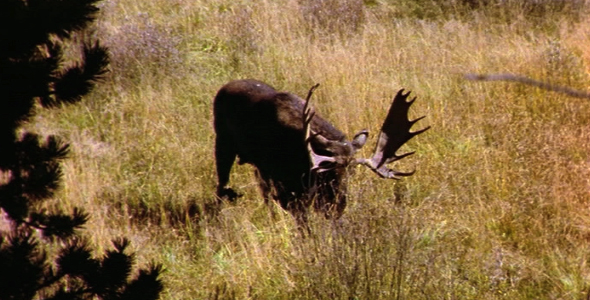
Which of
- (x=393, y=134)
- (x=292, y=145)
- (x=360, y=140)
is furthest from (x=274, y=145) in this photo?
(x=393, y=134)

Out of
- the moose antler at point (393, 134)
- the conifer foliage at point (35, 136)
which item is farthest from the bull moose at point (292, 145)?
the conifer foliage at point (35, 136)

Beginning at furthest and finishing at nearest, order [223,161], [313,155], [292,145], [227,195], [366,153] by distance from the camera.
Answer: [366,153] < [223,161] < [227,195] < [292,145] < [313,155]

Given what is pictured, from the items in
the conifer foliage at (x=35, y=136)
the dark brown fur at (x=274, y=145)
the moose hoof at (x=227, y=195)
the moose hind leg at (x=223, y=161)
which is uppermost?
the conifer foliage at (x=35, y=136)

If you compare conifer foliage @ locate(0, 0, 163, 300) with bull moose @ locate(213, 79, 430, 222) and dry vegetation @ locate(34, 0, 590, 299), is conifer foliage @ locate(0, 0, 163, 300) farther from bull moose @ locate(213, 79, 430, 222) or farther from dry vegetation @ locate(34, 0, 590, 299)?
bull moose @ locate(213, 79, 430, 222)

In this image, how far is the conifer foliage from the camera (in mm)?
3096

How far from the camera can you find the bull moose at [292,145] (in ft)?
A: 19.5

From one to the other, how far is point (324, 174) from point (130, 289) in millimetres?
2586

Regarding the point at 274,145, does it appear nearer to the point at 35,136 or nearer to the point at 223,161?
the point at 223,161

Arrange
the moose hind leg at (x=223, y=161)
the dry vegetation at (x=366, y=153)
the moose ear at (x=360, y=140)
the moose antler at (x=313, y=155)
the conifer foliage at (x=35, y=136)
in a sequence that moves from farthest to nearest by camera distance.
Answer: the moose hind leg at (x=223, y=161) → the moose ear at (x=360, y=140) → the moose antler at (x=313, y=155) → the dry vegetation at (x=366, y=153) → the conifer foliage at (x=35, y=136)

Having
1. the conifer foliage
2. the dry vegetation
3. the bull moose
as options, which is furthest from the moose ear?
the conifer foliage

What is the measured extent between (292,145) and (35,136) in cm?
332

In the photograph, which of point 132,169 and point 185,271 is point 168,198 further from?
point 185,271

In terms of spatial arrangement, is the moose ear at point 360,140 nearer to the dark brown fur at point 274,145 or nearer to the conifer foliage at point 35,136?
the dark brown fur at point 274,145

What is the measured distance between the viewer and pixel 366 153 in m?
7.23
